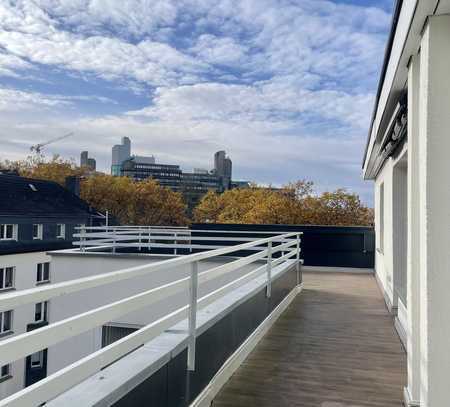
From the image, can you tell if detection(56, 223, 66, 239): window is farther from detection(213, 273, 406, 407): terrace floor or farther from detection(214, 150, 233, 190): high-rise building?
detection(214, 150, 233, 190): high-rise building

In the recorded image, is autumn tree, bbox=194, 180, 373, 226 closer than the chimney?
Yes

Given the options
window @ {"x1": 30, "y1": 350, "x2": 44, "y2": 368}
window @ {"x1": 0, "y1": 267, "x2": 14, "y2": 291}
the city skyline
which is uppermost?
the city skyline

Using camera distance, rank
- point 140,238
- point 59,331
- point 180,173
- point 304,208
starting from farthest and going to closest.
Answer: point 180,173, point 304,208, point 140,238, point 59,331

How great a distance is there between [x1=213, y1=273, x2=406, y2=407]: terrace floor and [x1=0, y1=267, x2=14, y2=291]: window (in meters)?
17.6

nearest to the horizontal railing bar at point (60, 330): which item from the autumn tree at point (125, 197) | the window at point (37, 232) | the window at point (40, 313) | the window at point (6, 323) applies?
the window at point (6, 323)

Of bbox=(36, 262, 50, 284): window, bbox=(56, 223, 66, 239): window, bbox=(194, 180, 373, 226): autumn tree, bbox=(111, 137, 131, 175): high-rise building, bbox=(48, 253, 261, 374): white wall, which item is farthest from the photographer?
bbox=(111, 137, 131, 175): high-rise building

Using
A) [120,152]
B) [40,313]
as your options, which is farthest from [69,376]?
[120,152]

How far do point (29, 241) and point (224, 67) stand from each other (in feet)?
48.2

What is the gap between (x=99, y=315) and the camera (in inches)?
76.3

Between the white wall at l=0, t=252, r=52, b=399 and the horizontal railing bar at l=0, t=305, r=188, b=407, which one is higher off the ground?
the horizontal railing bar at l=0, t=305, r=188, b=407

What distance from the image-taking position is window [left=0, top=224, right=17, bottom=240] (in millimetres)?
23433

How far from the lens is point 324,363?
184 inches

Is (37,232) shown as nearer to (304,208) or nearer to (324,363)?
(304,208)

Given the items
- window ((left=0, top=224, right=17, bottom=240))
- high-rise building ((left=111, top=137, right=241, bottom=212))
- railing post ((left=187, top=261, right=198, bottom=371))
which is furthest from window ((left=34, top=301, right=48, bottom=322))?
high-rise building ((left=111, top=137, right=241, bottom=212))
